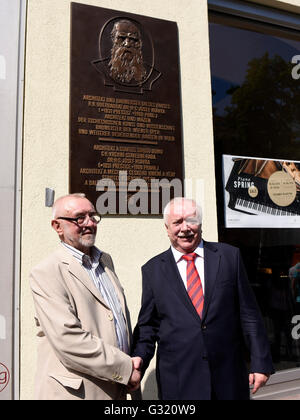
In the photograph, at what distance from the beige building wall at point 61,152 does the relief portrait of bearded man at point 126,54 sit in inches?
8.6

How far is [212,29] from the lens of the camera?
4535 millimetres

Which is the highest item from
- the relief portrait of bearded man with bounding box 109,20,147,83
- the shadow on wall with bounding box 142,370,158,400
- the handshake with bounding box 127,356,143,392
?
the relief portrait of bearded man with bounding box 109,20,147,83

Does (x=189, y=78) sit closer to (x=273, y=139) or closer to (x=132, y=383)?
(x=273, y=139)

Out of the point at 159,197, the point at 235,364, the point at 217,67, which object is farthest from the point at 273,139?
the point at 235,364

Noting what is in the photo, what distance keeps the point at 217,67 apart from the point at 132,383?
3760 mm

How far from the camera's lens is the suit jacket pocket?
2004mm

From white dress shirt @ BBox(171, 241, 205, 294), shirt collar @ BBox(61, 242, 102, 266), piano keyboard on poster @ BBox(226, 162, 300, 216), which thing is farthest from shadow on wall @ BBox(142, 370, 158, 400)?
piano keyboard on poster @ BBox(226, 162, 300, 216)

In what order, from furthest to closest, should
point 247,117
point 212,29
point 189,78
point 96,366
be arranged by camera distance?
point 247,117
point 212,29
point 189,78
point 96,366

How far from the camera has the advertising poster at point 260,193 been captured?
14.3 feet

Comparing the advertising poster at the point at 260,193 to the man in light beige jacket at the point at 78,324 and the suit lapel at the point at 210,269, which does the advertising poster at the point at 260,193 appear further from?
the man in light beige jacket at the point at 78,324

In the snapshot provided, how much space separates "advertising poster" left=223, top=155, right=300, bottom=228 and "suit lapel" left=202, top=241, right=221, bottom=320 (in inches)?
75.1

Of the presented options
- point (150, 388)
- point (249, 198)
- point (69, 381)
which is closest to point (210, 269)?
point (69, 381)

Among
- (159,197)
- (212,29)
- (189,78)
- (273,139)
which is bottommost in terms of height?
(159,197)

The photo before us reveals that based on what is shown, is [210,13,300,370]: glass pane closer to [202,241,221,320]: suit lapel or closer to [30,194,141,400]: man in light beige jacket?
[202,241,221,320]: suit lapel
